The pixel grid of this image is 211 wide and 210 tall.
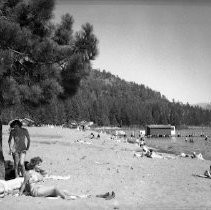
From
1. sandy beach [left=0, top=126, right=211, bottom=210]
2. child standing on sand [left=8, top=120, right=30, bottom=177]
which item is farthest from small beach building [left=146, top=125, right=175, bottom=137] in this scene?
child standing on sand [left=8, top=120, right=30, bottom=177]

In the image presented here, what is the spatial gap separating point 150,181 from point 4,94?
7685 mm

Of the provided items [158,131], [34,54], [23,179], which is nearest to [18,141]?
[23,179]

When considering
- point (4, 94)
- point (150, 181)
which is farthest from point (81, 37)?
point (150, 181)

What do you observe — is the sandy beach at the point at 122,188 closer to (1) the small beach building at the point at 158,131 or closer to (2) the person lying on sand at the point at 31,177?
(2) the person lying on sand at the point at 31,177

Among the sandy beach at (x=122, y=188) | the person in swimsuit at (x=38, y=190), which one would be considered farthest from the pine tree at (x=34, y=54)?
the sandy beach at (x=122, y=188)

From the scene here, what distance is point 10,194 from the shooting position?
11.7 meters

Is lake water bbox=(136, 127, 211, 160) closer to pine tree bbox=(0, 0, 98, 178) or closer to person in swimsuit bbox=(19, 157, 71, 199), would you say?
pine tree bbox=(0, 0, 98, 178)

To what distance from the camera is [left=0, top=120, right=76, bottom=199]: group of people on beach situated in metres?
11.3

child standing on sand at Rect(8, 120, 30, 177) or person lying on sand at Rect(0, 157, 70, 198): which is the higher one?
child standing on sand at Rect(8, 120, 30, 177)

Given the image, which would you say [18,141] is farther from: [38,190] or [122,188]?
[122,188]

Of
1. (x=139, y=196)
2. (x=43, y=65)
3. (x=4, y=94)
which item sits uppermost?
(x=43, y=65)

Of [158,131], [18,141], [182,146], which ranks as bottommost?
[182,146]

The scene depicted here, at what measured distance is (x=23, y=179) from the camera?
12.7m

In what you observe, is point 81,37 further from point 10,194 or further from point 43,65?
point 10,194
